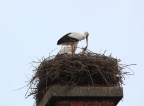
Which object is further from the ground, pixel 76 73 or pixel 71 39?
pixel 71 39

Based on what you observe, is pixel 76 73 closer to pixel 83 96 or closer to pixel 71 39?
pixel 83 96

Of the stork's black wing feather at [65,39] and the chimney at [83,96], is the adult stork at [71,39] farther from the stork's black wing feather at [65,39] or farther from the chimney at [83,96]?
the chimney at [83,96]

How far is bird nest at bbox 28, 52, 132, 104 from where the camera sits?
400cm

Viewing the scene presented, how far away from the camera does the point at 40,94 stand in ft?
15.0

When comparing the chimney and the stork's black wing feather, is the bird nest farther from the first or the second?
the stork's black wing feather

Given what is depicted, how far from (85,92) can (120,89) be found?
1.29 feet

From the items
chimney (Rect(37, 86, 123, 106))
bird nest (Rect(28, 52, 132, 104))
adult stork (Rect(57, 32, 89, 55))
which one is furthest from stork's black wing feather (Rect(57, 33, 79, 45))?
chimney (Rect(37, 86, 123, 106))

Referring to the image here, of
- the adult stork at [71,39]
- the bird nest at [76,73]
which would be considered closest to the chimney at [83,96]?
the bird nest at [76,73]

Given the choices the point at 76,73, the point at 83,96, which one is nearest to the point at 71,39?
the point at 76,73

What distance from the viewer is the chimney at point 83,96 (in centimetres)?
346

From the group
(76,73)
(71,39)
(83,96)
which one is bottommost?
(83,96)

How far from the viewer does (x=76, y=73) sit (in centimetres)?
415

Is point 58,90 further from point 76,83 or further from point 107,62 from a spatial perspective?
point 107,62

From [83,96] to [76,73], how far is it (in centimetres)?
70
